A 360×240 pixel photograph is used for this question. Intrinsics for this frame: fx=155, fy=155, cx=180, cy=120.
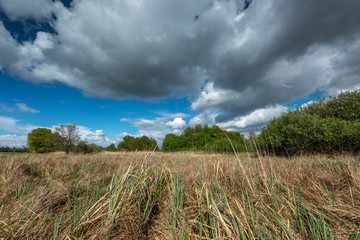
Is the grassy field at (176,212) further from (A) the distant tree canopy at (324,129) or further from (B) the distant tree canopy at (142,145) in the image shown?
(A) the distant tree canopy at (324,129)

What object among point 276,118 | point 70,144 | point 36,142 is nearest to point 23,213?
point 276,118

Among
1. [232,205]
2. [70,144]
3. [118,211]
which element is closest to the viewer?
[118,211]

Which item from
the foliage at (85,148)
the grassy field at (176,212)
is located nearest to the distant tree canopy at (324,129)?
the grassy field at (176,212)

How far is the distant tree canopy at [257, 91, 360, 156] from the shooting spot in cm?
1048

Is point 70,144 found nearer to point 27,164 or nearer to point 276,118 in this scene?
point 27,164

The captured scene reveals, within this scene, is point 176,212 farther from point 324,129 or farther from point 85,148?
point 85,148

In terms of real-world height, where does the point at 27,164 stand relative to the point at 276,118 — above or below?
below

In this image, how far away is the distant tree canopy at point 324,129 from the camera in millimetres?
10477

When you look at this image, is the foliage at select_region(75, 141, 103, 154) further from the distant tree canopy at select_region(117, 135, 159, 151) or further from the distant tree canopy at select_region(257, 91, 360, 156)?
the distant tree canopy at select_region(257, 91, 360, 156)

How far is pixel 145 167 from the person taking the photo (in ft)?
8.83

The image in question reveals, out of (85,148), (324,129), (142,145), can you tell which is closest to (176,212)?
(142,145)

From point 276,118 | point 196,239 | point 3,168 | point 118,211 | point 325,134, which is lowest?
point 196,239

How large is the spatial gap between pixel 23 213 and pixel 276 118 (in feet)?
55.2

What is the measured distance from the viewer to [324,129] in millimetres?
10906
